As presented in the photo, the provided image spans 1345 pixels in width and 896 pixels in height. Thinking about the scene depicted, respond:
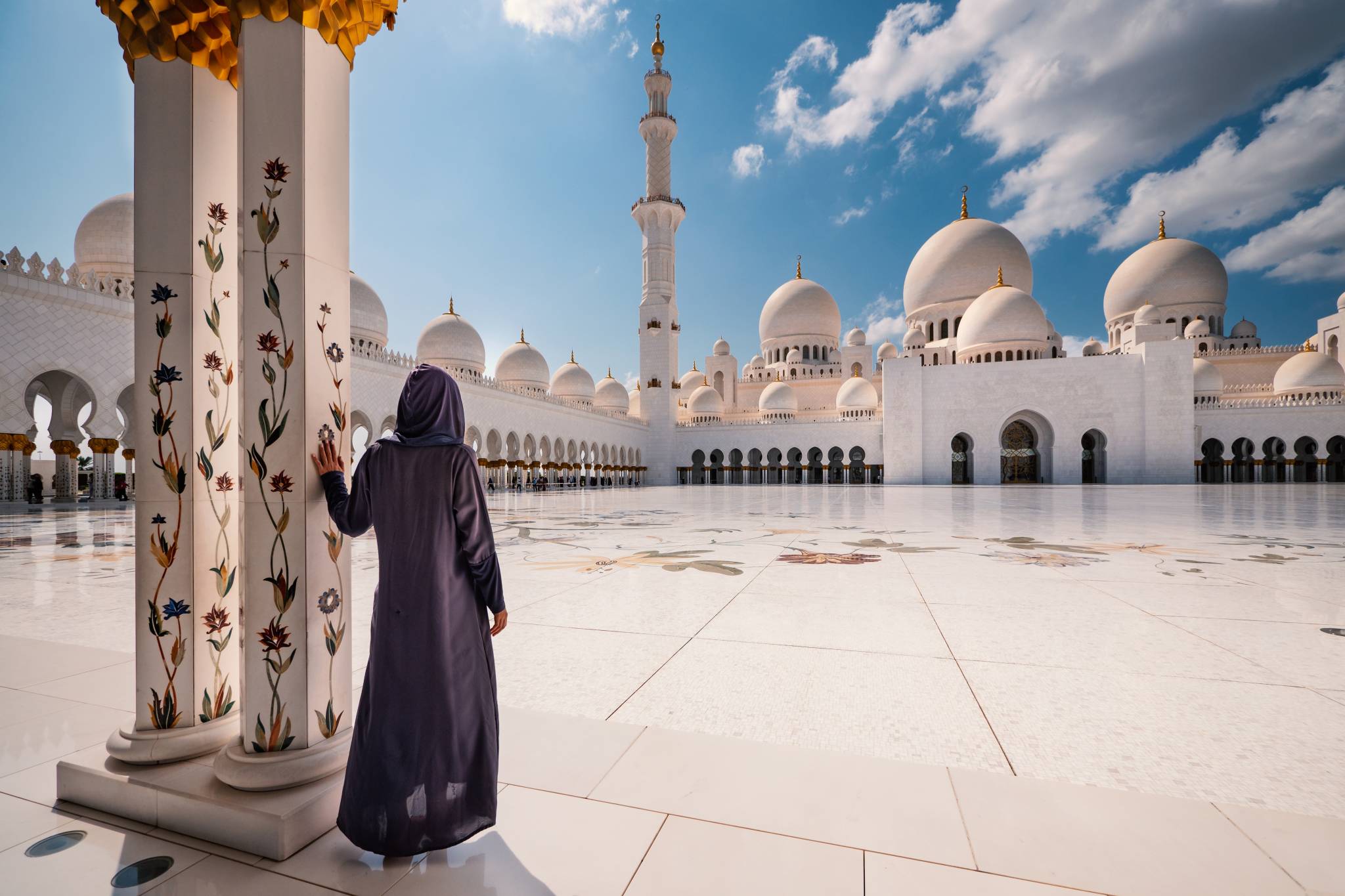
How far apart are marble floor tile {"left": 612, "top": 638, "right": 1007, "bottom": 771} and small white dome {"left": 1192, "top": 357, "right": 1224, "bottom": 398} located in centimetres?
2615

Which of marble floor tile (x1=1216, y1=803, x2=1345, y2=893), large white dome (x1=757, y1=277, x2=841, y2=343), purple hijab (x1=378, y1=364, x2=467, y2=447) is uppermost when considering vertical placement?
large white dome (x1=757, y1=277, x2=841, y2=343)

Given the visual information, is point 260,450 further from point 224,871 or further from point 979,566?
point 979,566

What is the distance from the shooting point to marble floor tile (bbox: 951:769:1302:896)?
37.8 inches

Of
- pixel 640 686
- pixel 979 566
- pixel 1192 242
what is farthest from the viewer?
pixel 1192 242

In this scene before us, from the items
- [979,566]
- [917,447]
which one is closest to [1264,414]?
[917,447]

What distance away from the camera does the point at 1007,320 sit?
20.0 m

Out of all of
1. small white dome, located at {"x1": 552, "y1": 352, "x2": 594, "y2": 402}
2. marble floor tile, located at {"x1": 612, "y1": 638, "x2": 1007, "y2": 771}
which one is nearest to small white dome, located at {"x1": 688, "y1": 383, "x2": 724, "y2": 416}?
small white dome, located at {"x1": 552, "y1": 352, "x2": 594, "y2": 402}

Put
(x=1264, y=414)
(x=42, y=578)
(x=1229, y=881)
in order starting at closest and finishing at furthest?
(x=1229, y=881) < (x=42, y=578) < (x=1264, y=414)

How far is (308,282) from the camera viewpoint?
1.25 meters

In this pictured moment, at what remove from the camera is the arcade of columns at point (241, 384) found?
1.22 metres

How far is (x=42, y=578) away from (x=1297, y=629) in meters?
6.05

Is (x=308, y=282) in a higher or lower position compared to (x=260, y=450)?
higher

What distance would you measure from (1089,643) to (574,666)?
71.3 inches

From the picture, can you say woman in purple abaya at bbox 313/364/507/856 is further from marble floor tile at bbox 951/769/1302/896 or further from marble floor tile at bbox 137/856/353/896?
marble floor tile at bbox 951/769/1302/896
